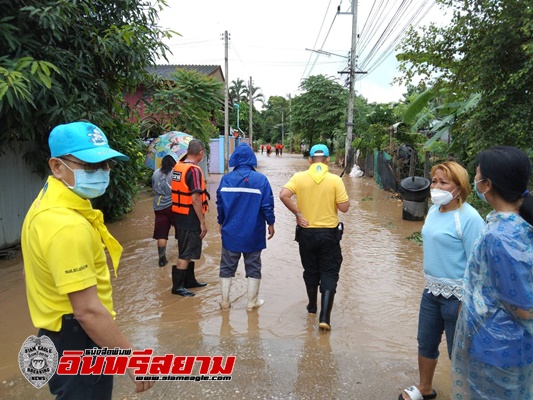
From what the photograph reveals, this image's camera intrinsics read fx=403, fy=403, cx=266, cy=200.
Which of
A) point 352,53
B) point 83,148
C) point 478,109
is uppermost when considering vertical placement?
point 352,53

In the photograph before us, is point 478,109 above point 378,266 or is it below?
above

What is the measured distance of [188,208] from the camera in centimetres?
504

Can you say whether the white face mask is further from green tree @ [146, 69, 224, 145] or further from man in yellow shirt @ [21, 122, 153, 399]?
green tree @ [146, 69, 224, 145]

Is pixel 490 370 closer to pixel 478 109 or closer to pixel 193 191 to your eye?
pixel 193 191

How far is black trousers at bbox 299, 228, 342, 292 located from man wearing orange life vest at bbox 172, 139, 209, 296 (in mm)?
1468

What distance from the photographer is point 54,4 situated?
5.16 metres

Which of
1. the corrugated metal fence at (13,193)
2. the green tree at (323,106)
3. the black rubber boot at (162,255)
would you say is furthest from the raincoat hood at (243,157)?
the green tree at (323,106)

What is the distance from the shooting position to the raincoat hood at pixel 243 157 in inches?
176

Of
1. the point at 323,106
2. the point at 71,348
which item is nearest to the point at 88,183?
the point at 71,348

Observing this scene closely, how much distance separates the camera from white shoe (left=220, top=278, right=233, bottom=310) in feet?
15.3

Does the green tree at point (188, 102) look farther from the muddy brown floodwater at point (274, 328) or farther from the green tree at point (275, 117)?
the green tree at point (275, 117)

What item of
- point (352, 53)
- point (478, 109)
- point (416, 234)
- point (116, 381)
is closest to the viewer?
point (116, 381)

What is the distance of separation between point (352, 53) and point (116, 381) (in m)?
23.6

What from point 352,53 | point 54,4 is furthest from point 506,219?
point 352,53
